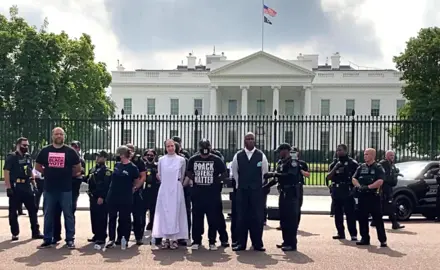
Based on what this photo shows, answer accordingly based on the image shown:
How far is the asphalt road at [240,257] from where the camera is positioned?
7.70 metres

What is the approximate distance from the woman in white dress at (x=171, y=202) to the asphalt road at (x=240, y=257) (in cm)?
27

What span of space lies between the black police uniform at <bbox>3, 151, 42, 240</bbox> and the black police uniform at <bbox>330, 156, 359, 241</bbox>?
5.22 m

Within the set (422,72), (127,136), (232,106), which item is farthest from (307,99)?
(127,136)

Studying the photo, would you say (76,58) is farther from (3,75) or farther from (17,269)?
(17,269)

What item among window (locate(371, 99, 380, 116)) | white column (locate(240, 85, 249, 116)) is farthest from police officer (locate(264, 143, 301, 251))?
window (locate(371, 99, 380, 116))

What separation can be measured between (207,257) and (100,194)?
81.6 inches

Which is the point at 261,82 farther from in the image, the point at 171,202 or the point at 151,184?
the point at 171,202

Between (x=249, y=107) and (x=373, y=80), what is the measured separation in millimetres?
14479

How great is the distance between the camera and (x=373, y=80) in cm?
6531

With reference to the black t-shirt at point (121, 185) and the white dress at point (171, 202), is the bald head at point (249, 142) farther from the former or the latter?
the black t-shirt at point (121, 185)

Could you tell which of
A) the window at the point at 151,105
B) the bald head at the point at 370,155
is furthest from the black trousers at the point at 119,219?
the window at the point at 151,105

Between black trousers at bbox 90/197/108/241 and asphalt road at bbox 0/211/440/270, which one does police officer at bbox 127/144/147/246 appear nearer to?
asphalt road at bbox 0/211/440/270

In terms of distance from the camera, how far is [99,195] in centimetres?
912

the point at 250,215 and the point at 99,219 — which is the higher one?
the point at 250,215
